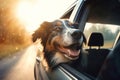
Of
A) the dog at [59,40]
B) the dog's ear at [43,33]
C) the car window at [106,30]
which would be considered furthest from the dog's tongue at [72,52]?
the dog's ear at [43,33]

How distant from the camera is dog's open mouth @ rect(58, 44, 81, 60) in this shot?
404cm

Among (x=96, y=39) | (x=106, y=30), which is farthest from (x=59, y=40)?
(x=106, y=30)

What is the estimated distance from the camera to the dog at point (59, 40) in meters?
4.21

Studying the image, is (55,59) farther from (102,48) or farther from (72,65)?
(102,48)

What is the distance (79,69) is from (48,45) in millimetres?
823

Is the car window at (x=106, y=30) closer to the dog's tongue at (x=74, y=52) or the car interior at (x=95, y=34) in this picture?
the car interior at (x=95, y=34)

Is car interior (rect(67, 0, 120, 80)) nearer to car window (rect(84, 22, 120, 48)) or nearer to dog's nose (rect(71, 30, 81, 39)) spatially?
car window (rect(84, 22, 120, 48))

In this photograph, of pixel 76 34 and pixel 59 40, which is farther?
pixel 59 40

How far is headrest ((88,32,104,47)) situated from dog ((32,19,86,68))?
170mm

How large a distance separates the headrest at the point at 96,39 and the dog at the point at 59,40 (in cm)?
17

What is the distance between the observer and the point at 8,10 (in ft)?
147

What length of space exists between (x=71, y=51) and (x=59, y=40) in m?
0.58

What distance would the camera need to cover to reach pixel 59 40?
15.5 feet

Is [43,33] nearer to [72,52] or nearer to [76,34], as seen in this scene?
[76,34]
